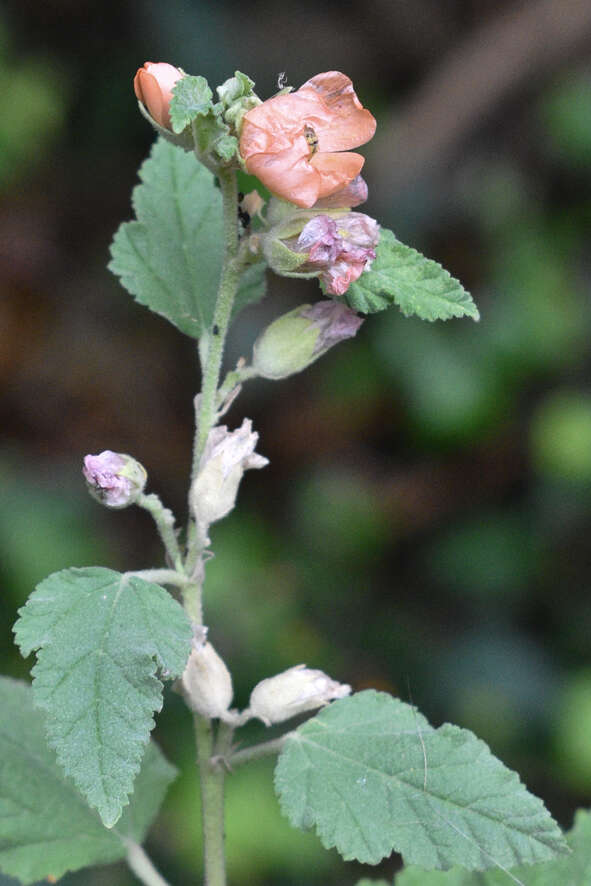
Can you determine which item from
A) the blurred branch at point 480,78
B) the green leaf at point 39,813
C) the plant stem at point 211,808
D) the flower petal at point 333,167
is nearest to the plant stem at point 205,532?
the plant stem at point 211,808

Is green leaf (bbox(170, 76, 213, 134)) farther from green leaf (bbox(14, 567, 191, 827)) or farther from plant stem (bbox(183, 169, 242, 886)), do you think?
green leaf (bbox(14, 567, 191, 827))

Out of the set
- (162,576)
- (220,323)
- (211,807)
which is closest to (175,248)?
(220,323)

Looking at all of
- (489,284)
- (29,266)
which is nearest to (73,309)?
(29,266)

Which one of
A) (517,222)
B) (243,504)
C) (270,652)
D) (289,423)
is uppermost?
(517,222)

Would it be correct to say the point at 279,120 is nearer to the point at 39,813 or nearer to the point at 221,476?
the point at 221,476

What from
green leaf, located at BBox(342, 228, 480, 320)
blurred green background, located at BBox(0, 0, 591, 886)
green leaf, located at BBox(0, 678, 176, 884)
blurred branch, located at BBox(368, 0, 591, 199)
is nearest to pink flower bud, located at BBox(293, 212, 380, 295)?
green leaf, located at BBox(342, 228, 480, 320)

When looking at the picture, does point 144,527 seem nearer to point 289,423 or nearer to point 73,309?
point 289,423
